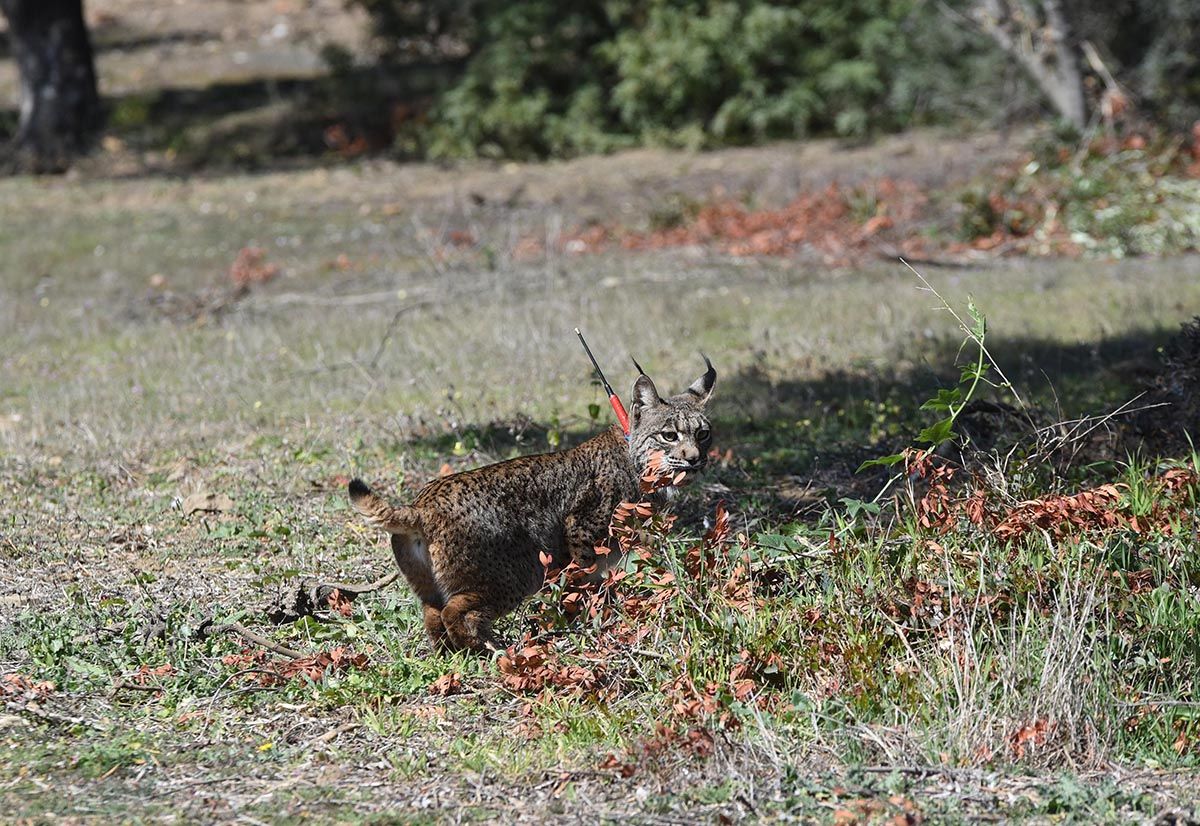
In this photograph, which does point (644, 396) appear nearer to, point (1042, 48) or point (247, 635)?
point (247, 635)

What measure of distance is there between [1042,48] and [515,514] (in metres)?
16.3

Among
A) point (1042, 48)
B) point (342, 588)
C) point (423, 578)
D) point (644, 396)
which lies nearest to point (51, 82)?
point (1042, 48)

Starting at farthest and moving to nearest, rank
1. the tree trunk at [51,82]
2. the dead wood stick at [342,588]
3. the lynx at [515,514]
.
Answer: the tree trunk at [51,82], the dead wood stick at [342,588], the lynx at [515,514]

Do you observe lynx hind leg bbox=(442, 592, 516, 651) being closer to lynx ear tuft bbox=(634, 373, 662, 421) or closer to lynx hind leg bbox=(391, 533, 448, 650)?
lynx hind leg bbox=(391, 533, 448, 650)

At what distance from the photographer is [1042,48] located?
2078 cm

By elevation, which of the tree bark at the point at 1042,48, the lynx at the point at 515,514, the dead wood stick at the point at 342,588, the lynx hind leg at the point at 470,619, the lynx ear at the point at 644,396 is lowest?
the tree bark at the point at 1042,48

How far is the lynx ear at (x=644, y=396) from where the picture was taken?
23.9ft

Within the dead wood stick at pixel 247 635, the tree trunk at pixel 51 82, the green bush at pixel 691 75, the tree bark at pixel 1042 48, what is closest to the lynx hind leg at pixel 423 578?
the dead wood stick at pixel 247 635

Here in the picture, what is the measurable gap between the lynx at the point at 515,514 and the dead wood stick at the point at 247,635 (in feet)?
2.14

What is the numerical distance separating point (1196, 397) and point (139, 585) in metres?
5.79

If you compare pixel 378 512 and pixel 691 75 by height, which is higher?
pixel 378 512

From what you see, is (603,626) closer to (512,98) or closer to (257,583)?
(257,583)

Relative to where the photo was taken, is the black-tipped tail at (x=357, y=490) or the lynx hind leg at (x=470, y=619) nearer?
the black-tipped tail at (x=357, y=490)

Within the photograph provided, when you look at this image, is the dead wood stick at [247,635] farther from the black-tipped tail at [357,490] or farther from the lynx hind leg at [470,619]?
the black-tipped tail at [357,490]
